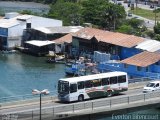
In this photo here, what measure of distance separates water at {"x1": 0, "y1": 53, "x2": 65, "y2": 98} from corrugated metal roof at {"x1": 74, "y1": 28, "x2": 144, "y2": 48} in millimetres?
4751

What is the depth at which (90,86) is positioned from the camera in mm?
31766

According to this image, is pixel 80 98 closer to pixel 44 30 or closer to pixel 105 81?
pixel 105 81

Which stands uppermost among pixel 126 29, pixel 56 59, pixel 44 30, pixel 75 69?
pixel 44 30

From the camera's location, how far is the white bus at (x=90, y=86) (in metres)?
30.5

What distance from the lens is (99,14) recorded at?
2771 inches

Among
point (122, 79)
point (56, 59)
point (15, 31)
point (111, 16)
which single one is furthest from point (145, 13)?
point (122, 79)

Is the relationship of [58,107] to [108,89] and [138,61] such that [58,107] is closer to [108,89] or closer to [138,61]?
[108,89]

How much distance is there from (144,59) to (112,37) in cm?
985

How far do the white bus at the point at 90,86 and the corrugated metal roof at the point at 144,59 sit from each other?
1163cm

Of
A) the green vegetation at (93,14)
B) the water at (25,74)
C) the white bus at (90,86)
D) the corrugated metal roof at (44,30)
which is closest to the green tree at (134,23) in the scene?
the green vegetation at (93,14)

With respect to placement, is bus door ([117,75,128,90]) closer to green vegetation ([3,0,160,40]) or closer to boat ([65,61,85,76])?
boat ([65,61,85,76])

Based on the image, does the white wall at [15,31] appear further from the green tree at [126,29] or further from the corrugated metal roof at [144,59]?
the corrugated metal roof at [144,59]

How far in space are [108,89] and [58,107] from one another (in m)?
5.83

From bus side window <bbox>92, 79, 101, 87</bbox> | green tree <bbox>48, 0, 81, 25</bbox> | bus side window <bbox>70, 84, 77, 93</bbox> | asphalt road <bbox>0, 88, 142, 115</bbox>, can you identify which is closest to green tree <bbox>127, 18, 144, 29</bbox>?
green tree <bbox>48, 0, 81, 25</bbox>
